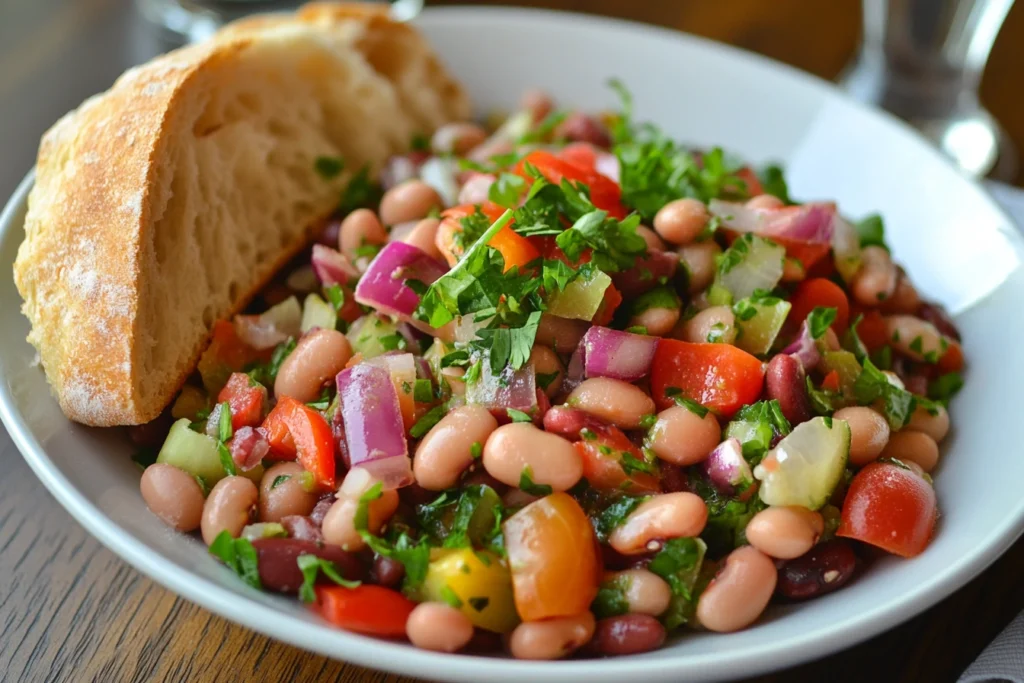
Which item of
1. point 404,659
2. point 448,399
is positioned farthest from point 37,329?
point 404,659

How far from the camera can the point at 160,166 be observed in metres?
1.99

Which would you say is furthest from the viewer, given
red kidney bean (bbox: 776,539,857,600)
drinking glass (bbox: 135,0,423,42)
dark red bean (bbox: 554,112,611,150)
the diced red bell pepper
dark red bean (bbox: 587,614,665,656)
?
drinking glass (bbox: 135,0,423,42)

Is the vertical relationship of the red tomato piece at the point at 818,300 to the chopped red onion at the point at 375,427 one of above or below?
above

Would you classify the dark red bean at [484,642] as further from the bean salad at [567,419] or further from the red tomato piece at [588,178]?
the red tomato piece at [588,178]

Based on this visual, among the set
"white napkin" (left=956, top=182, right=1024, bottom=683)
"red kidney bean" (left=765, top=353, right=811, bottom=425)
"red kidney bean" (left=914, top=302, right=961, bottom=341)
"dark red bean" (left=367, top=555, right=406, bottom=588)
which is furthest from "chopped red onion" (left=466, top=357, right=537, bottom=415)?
"red kidney bean" (left=914, top=302, right=961, bottom=341)

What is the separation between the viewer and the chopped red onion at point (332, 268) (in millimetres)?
2125

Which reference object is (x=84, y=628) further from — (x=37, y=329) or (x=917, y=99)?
(x=917, y=99)

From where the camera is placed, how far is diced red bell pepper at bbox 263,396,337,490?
1.75m

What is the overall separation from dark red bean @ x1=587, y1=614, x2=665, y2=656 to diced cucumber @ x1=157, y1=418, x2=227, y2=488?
75 cm

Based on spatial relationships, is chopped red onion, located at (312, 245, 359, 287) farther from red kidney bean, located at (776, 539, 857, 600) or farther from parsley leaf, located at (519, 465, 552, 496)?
red kidney bean, located at (776, 539, 857, 600)

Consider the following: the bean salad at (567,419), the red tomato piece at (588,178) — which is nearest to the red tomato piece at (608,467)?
the bean salad at (567,419)

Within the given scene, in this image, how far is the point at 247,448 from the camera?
5.91 feet

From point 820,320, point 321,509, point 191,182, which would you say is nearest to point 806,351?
point 820,320

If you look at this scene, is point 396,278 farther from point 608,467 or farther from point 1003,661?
point 1003,661
